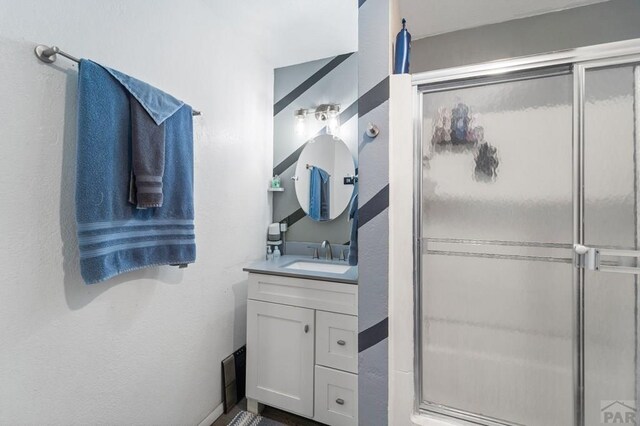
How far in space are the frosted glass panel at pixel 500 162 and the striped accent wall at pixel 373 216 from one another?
19 cm

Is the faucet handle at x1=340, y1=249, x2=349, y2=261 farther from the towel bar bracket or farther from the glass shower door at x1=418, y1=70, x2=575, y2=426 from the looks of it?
the towel bar bracket

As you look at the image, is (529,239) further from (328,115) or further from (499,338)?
(328,115)

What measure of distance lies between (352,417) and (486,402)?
0.70 m

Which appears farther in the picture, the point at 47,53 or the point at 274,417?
the point at 274,417

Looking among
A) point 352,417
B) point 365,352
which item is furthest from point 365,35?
point 352,417

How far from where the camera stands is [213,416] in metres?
1.67

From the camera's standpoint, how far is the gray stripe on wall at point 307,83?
7.05ft

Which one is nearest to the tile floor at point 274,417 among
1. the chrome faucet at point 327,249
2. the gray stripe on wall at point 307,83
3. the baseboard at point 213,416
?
A: the baseboard at point 213,416

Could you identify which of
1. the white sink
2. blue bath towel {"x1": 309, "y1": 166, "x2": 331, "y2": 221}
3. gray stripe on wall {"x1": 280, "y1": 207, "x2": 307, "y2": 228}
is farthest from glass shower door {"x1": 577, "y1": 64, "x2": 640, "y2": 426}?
gray stripe on wall {"x1": 280, "y1": 207, "x2": 307, "y2": 228}

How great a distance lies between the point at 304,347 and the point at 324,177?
3.96 ft

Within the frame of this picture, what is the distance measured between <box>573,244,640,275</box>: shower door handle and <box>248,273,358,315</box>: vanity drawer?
0.92 m

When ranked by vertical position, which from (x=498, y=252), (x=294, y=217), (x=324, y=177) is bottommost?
(x=498, y=252)

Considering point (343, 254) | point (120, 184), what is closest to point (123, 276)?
point (120, 184)

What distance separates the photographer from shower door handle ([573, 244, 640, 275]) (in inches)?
35.7
